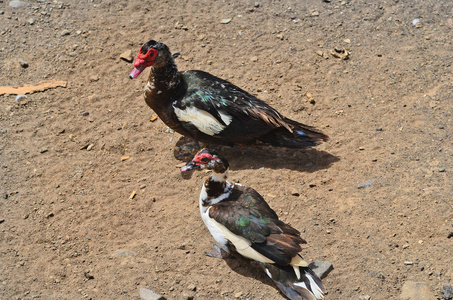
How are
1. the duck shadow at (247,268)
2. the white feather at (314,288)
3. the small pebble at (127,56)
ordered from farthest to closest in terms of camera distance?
the small pebble at (127,56), the duck shadow at (247,268), the white feather at (314,288)

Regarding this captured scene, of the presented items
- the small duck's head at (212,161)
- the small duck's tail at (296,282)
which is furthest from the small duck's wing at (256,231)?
the small duck's head at (212,161)

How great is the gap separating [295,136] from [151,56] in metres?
2.10

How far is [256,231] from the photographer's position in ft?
15.7

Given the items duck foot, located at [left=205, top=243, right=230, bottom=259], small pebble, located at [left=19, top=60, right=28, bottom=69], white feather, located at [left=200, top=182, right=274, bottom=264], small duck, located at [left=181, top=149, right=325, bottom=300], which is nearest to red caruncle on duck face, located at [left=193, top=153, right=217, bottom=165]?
small duck, located at [left=181, top=149, right=325, bottom=300]

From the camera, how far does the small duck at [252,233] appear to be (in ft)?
15.1

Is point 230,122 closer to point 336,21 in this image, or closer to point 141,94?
point 141,94

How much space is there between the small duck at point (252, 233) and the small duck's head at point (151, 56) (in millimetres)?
1674

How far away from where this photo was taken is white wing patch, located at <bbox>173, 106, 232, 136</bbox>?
20.5 feet

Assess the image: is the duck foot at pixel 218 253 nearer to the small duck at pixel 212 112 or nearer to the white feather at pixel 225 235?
the white feather at pixel 225 235

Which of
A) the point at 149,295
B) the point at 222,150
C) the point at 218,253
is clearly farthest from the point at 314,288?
the point at 222,150

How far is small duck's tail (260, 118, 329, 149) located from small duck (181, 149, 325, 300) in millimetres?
1144

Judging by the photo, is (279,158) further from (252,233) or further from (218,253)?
(252,233)

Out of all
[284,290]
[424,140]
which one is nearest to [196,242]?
[284,290]

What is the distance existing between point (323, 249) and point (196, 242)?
54.1 inches
